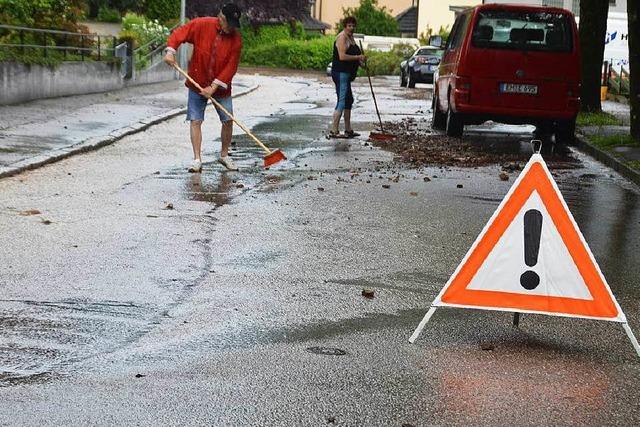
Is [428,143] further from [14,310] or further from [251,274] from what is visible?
[14,310]

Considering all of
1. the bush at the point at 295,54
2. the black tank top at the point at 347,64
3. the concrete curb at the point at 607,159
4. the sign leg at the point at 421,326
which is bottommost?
the bush at the point at 295,54

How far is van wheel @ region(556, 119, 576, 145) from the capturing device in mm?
19984

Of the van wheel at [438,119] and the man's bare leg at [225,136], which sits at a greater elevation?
the man's bare leg at [225,136]

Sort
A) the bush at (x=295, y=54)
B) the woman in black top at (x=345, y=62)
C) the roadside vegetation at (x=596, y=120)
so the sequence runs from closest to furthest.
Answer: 1. the woman in black top at (x=345, y=62)
2. the roadside vegetation at (x=596, y=120)
3. the bush at (x=295, y=54)

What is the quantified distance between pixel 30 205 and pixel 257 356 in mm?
5451

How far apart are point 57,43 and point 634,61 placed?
583 inches

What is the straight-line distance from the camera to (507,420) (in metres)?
5.29

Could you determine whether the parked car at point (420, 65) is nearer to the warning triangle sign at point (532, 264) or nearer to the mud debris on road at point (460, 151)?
the mud debris on road at point (460, 151)

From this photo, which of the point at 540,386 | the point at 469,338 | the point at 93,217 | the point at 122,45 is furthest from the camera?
the point at 122,45

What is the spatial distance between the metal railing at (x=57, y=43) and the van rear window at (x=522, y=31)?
9.47 meters

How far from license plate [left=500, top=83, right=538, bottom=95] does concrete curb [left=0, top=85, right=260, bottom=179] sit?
5629 mm

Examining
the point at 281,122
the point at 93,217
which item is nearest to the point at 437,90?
the point at 281,122

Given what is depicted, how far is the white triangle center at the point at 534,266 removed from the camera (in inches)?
262

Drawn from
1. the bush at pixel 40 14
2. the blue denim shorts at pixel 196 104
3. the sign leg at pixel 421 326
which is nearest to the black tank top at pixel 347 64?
the blue denim shorts at pixel 196 104
